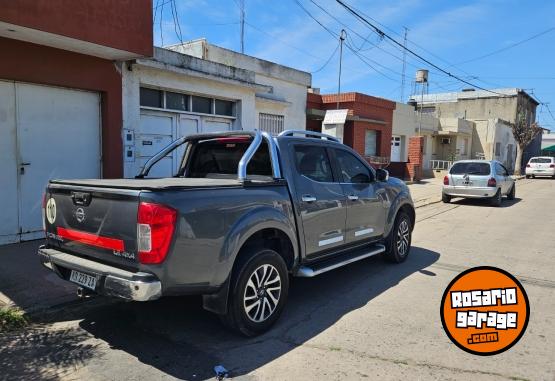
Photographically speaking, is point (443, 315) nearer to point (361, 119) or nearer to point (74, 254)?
point (74, 254)

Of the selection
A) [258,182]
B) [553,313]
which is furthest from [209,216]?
[553,313]

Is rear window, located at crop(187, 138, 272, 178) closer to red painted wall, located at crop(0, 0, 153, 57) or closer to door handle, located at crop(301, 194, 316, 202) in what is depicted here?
door handle, located at crop(301, 194, 316, 202)

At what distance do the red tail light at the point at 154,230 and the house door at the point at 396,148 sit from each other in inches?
837

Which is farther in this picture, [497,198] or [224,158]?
[497,198]

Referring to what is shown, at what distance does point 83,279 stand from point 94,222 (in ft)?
1.59

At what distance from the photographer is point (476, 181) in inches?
548

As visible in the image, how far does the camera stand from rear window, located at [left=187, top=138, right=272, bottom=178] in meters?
4.82

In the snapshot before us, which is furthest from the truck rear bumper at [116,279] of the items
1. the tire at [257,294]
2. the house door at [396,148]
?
the house door at [396,148]

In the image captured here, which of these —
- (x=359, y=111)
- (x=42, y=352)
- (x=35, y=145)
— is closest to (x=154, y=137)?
(x=35, y=145)

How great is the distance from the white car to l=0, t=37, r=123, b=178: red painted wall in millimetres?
29770

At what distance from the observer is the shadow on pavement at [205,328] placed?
11.7ft

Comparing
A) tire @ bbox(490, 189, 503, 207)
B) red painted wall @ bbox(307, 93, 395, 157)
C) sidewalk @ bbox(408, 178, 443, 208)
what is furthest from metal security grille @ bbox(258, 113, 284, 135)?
tire @ bbox(490, 189, 503, 207)

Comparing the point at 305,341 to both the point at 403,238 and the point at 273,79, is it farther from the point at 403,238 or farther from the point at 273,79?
the point at 273,79

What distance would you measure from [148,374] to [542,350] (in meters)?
3.30
